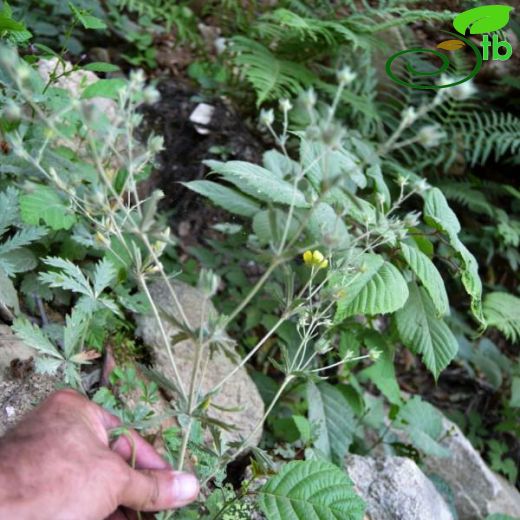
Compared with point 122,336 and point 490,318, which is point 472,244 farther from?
point 122,336

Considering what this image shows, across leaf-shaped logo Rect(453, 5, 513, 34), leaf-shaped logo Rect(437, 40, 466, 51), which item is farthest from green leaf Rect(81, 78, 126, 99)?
leaf-shaped logo Rect(437, 40, 466, 51)

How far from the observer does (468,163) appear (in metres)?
4.04

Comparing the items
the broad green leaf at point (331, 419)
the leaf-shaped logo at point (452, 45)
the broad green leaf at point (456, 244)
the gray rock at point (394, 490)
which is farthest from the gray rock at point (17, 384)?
the leaf-shaped logo at point (452, 45)

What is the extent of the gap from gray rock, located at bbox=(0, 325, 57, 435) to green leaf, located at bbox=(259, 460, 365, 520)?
0.70 m

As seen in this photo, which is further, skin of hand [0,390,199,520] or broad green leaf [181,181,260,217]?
broad green leaf [181,181,260,217]

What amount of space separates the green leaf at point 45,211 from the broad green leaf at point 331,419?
102cm

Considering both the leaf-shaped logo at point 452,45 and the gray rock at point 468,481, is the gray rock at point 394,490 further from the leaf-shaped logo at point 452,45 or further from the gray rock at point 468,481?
the leaf-shaped logo at point 452,45

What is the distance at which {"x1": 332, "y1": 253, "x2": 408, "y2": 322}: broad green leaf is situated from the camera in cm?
165

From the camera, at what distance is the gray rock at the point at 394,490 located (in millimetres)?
1889

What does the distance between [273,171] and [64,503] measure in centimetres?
137

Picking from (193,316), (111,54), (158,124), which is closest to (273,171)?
(193,316)

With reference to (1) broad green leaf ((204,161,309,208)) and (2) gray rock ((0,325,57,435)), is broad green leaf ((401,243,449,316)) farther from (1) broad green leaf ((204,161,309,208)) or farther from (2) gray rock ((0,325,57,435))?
(2) gray rock ((0,325,57,435))

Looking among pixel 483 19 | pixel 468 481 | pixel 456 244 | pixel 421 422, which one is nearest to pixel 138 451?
pixel 456 244

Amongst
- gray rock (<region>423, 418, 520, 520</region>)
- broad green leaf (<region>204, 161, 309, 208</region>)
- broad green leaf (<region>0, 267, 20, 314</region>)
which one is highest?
broad green leaf (<region>204, 161, 309, 208</region>)
